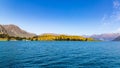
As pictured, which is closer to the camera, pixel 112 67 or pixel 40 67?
pixel 40 67

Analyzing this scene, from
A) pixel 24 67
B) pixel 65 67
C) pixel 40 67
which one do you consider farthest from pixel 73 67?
pixel 24 67

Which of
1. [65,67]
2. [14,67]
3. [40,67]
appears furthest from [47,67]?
[14,67]

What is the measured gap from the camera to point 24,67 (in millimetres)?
38219

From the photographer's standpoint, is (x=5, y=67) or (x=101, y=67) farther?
(x=101, y=67)

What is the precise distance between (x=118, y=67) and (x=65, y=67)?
45.3 ft

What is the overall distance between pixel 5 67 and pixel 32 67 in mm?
6347

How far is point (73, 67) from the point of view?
39.6 m

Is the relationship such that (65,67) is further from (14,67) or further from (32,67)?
(14,67)

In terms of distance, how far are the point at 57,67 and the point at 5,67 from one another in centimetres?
1232

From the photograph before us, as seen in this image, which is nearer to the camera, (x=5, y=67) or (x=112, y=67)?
(x=5, y=67)

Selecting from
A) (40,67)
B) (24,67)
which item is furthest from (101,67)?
(24,67)

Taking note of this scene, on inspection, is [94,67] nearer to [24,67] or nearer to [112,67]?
[112,67]

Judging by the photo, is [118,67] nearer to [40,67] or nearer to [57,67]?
[57,67]

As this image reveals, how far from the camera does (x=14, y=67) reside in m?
38.6
